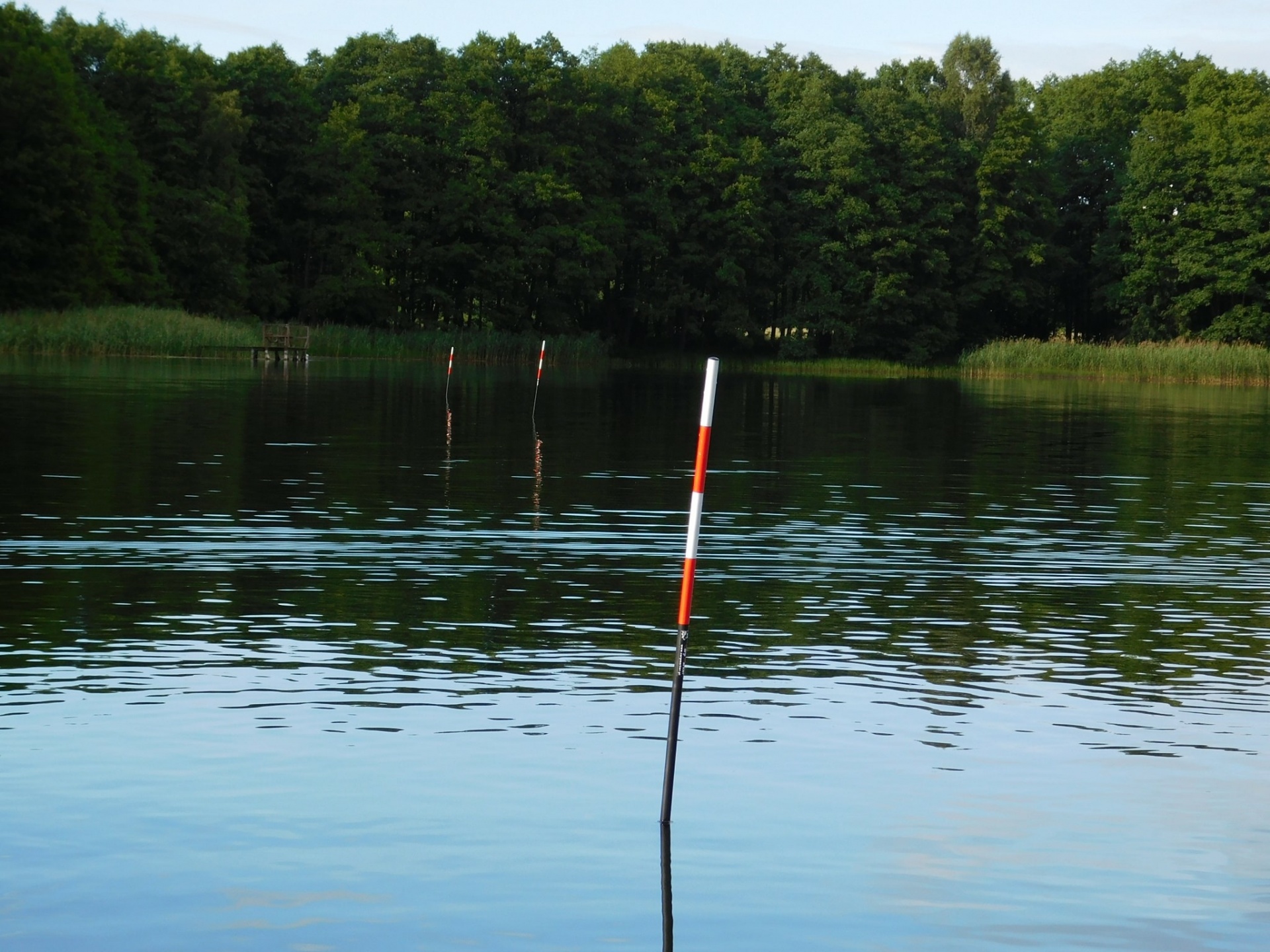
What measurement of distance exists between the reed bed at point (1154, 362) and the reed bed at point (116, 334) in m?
36.7

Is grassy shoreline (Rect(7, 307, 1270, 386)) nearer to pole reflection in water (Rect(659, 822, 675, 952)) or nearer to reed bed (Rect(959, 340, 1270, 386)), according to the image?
reed bed (Rect(959, 340, 1270, 386))

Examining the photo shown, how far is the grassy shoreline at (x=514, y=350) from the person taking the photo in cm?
7531

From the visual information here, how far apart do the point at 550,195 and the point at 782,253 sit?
18260 millimetres

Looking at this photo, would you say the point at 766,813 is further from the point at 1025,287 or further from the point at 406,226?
the point at 1025,287

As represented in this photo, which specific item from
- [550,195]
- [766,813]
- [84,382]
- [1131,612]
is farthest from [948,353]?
[766,813]

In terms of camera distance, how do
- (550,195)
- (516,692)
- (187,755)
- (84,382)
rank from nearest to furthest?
(187,755)
(516,692)
(84,382)
(550,195)

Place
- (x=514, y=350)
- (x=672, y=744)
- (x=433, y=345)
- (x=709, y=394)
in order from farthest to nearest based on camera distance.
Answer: (x=514, y=350), (x=433, y=345), (x=709, y=394), (x=672, y=744)

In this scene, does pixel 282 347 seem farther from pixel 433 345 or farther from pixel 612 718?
pixel 612 718

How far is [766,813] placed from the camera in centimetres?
800

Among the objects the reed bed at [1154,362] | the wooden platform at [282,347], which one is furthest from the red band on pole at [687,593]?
the reed bed at [1154,362]

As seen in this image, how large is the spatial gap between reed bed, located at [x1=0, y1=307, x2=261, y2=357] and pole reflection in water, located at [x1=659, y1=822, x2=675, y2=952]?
68.9 meters

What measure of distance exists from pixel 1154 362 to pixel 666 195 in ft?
106

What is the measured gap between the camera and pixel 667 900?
6.79 m

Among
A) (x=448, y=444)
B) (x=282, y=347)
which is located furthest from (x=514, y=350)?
(x=448, y=444)
